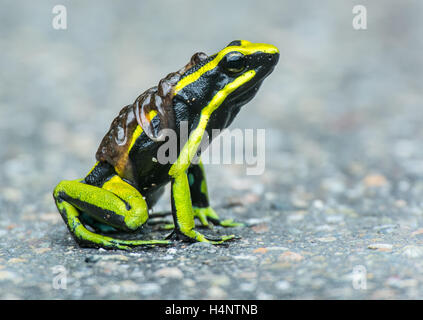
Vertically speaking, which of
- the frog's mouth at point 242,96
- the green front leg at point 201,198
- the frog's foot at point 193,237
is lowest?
the frog's foot at point 193,237

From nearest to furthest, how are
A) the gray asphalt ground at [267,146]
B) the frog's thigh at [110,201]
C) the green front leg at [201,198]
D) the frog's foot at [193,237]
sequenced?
the gray asphalt ground at [267,146] < the frog's thigh at [110,201] < the frog's foot at [193,237] < the green front leg at [201,198]

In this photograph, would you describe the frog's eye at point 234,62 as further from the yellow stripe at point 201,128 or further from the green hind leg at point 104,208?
the green hind leg at point 104,208

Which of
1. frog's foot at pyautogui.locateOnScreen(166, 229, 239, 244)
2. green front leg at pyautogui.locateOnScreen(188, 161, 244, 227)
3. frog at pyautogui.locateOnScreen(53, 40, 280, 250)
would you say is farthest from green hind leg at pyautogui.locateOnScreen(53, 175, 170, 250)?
green front leg at pyautogui.locateOnScreen(188, 161, 244, 227)

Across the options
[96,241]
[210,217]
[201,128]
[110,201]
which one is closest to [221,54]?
[201,128]

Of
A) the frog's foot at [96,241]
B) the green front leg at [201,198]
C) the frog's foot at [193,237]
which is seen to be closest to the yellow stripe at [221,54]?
the green front leg at [201,198]

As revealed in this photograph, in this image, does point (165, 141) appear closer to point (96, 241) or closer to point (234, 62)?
point (234, 62)

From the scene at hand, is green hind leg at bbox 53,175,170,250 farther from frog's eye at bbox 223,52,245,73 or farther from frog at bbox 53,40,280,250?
frog's eye at bbox 223,52,245,73

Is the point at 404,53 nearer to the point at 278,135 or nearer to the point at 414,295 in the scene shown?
the point at 278,135
